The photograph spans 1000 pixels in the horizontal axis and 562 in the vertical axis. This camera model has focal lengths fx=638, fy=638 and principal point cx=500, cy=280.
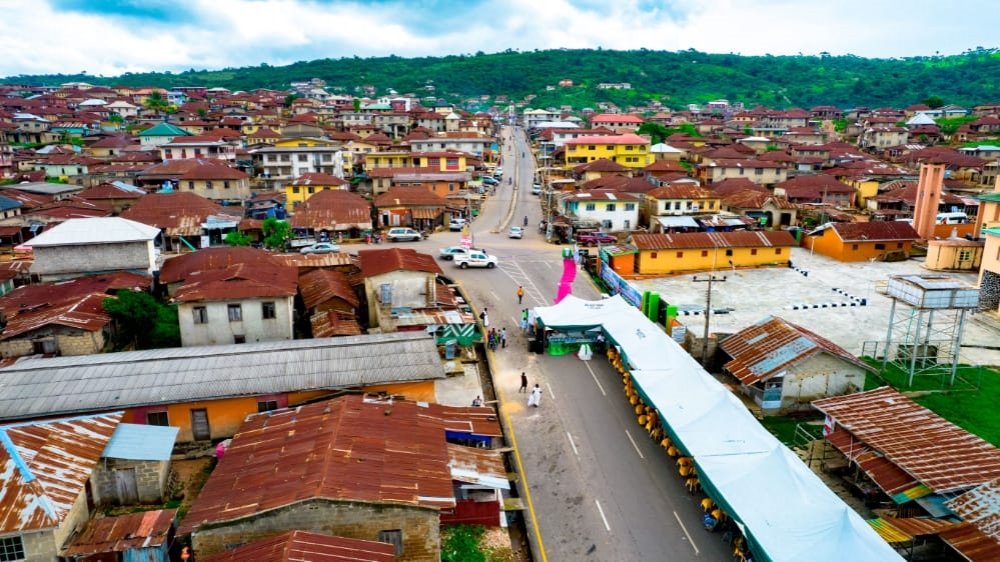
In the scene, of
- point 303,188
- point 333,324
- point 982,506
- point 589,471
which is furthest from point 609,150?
point 982,506

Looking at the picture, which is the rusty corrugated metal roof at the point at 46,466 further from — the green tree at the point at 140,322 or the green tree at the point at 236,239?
the green tree at the point at 236,239

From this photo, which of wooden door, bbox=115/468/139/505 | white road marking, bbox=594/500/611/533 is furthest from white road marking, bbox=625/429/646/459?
wooden door, bbox=115/468/139/505

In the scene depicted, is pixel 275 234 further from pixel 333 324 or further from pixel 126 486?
pixel 126 486

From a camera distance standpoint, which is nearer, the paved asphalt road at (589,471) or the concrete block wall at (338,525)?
the concrete block wall at (338,525)

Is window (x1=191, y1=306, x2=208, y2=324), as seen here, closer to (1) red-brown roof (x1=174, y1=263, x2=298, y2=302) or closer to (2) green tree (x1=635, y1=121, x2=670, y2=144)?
(1) red-brown roof (x1=174, y1=263, x2=298, y2=302)

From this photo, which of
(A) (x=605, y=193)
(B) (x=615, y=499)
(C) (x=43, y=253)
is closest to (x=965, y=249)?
(A) (x=605, y=193)

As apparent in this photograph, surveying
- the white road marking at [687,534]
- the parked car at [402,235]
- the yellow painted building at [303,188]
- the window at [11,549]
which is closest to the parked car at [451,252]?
the parked car at [402,235]
